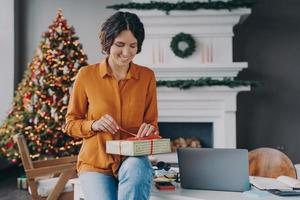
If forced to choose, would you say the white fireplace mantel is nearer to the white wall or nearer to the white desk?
the white wall

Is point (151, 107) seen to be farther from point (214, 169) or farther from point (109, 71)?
point (214, 169)

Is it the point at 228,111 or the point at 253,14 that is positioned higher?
the point at 253,14

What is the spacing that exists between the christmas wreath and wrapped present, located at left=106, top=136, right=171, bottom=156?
3091 mm

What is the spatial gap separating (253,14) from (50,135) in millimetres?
2769

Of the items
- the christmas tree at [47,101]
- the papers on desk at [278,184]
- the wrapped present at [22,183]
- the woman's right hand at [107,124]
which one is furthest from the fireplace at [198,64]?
the woman's right hand at [107,124]

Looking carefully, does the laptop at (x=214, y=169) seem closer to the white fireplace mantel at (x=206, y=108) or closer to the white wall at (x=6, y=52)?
the white fireplace mantel at (x=206, y=108)

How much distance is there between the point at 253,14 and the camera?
4953 millimetres

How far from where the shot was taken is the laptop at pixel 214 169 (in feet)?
5.32

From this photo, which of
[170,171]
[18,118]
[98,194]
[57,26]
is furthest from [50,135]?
A: [98,194]

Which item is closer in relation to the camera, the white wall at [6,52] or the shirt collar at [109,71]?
the shirt collar at [109,71]

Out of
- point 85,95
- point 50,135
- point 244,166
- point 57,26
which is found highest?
point 57,26

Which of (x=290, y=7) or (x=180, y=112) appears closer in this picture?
(x=180, y=112)

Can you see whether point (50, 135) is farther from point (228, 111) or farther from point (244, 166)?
point (244, 166)

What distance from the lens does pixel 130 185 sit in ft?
4.60
